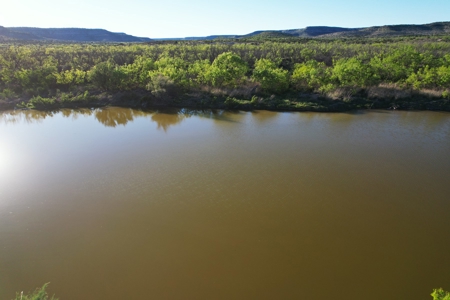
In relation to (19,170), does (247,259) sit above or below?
below

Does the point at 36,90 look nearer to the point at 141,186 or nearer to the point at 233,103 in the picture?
the point at 233,103

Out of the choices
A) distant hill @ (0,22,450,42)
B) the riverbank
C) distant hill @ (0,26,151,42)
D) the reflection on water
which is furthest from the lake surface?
distant hill @ (0,26,151,42)

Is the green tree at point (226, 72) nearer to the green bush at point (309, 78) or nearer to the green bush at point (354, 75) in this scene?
the green bush at point (309, 78)

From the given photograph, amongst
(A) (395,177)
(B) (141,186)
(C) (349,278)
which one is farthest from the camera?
(A) (395,177)

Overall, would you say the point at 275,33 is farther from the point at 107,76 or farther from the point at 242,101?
the point at 107,76

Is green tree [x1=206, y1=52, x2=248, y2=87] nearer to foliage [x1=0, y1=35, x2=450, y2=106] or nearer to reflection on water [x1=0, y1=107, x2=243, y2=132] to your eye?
foliage [x1=0, y1=35, x2=450, y2=106]

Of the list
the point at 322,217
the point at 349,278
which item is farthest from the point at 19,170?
the point at 349,278
